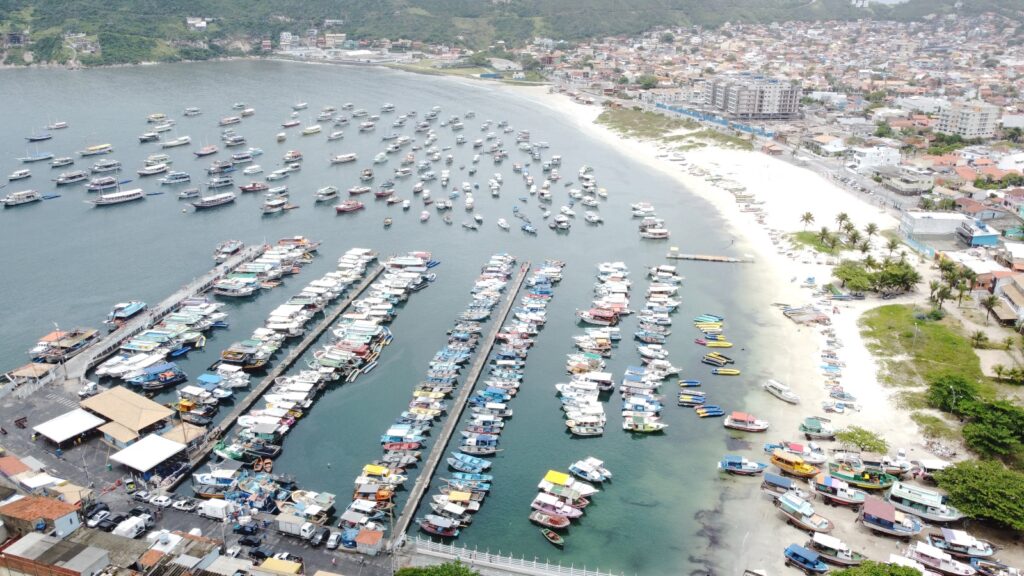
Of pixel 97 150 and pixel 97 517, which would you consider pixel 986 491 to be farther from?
pixel 97 150

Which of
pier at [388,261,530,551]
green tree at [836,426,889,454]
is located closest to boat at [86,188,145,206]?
pier at [388,261,530,551]

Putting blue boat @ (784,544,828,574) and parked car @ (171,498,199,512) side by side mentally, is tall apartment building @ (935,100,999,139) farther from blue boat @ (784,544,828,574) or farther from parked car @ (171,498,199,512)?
parked car @ (171,498,199,512)

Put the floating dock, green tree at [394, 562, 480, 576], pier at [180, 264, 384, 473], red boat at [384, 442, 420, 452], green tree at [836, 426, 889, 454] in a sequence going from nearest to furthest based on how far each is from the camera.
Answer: green tree at [394, 562, 480, 576], green tree at [836, 426, 889, 454], pier at [180, 264, 384, 473], red boat at [384, 442, 420, 452], the floating dock

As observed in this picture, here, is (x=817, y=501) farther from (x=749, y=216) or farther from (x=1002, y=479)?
(x=749, y=216)

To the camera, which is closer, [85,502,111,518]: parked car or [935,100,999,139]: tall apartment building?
[85,502,111,518]: parked car

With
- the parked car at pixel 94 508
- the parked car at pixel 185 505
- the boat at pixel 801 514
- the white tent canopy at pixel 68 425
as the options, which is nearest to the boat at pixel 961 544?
the boat at pixel 801 514

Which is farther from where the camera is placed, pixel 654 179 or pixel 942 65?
pixel 942 65

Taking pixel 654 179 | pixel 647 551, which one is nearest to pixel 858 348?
pixel 647 551
